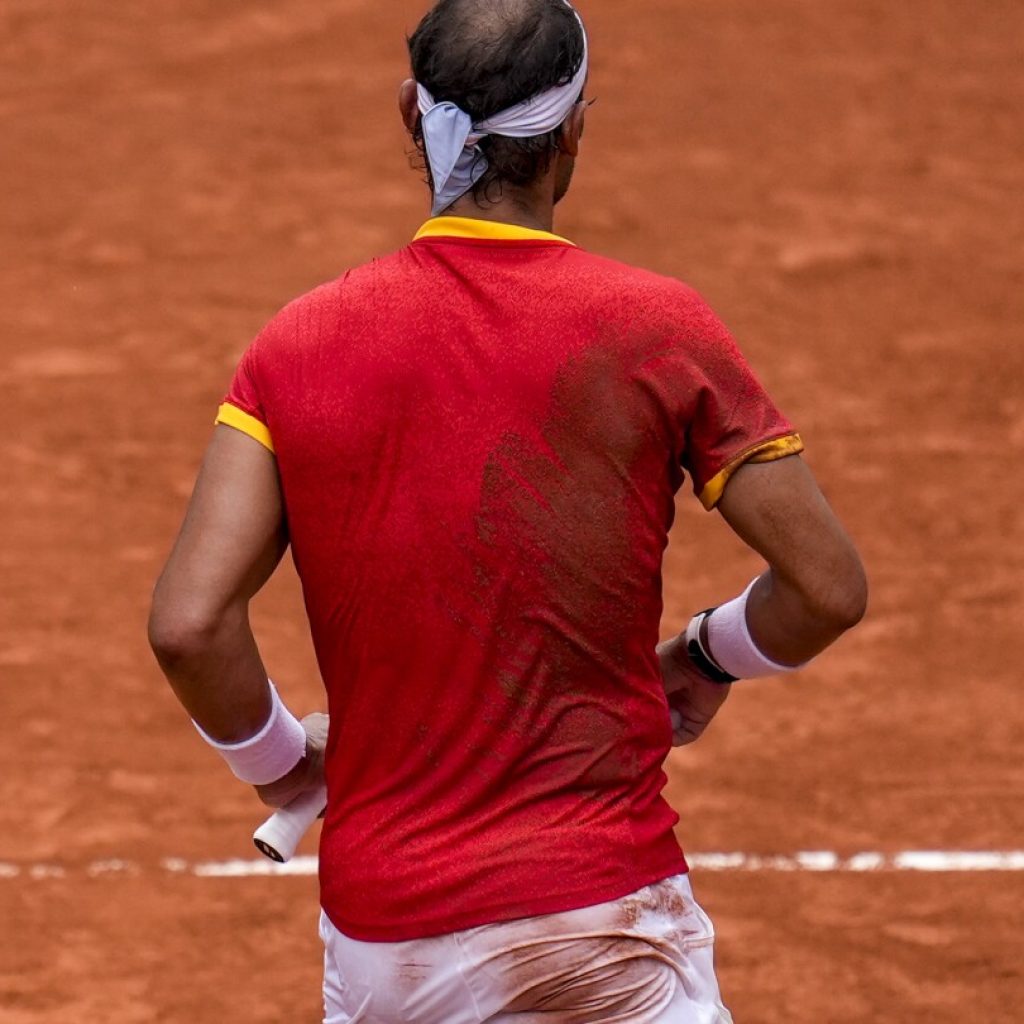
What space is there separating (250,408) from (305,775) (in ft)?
2.02

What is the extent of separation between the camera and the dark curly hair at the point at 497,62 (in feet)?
8.93

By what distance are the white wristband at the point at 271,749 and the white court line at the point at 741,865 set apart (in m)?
3.08

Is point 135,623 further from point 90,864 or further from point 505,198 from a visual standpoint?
point 505,198

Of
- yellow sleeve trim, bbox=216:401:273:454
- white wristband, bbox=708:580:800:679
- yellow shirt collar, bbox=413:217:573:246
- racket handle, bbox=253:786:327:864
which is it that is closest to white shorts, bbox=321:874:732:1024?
racket handle, bbox=253:786:327:864

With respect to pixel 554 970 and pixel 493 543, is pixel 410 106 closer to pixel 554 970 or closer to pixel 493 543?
pixel 493 543

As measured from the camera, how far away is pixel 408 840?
2.71 metres

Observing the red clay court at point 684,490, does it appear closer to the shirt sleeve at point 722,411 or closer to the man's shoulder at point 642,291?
the shirt sleeve at point 722,411

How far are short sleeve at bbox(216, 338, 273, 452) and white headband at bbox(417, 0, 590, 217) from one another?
12.6 inches

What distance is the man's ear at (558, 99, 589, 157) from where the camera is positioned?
110 inches

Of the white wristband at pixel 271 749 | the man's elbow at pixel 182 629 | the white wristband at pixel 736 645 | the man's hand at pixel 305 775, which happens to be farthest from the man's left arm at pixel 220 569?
the white wristband at pixel 736 645

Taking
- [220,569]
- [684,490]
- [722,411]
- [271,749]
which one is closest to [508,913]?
[271,749]

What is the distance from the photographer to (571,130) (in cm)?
279

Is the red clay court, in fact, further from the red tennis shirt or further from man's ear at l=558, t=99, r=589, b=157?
man's ear at l=558, t=99, r=589, b=157

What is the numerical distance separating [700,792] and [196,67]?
19.6ft
